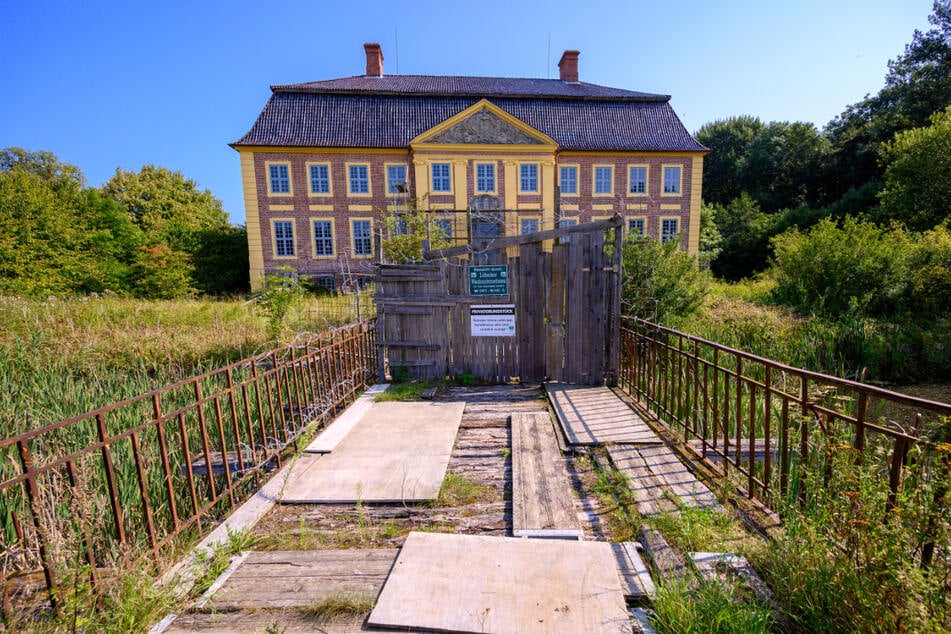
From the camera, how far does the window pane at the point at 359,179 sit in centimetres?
2350

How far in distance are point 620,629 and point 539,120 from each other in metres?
26.1

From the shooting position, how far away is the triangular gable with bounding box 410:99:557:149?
22.4m

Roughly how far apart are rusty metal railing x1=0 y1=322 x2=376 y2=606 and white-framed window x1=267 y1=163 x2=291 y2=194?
2002 centimetres

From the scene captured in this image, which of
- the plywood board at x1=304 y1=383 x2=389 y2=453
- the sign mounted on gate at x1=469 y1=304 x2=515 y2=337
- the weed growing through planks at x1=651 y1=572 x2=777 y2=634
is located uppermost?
the sign mounted on gate at x1=469 y1=304 x2=515 y2=337

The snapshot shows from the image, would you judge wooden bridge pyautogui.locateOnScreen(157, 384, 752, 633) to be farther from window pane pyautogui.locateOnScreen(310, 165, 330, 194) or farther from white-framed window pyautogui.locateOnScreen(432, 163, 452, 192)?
window pane pyautogui.locateOnScreen(310, 165, 330, 194)

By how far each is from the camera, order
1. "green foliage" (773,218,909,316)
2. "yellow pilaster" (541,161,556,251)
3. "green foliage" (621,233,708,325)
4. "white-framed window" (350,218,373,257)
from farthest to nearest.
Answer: "white-framed window" (350,218,373,257), "yellow pilaster" (541,161,556,251), "green foliage" (773,218,909,316), "green foliage" (621,233,708,325)

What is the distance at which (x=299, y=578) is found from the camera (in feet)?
7.73

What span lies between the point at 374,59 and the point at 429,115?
727 cm

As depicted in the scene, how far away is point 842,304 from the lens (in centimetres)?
1148

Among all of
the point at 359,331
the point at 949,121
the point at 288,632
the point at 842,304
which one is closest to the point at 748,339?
the point at 842,304

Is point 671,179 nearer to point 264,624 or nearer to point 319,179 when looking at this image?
point 319,179

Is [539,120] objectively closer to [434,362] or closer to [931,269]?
Result: [931,269]

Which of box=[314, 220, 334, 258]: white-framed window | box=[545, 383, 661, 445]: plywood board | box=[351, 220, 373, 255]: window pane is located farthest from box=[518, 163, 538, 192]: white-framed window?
box=[545, 383, 661, 445]: plywood board

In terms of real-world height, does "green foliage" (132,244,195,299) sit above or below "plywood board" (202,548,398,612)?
above
